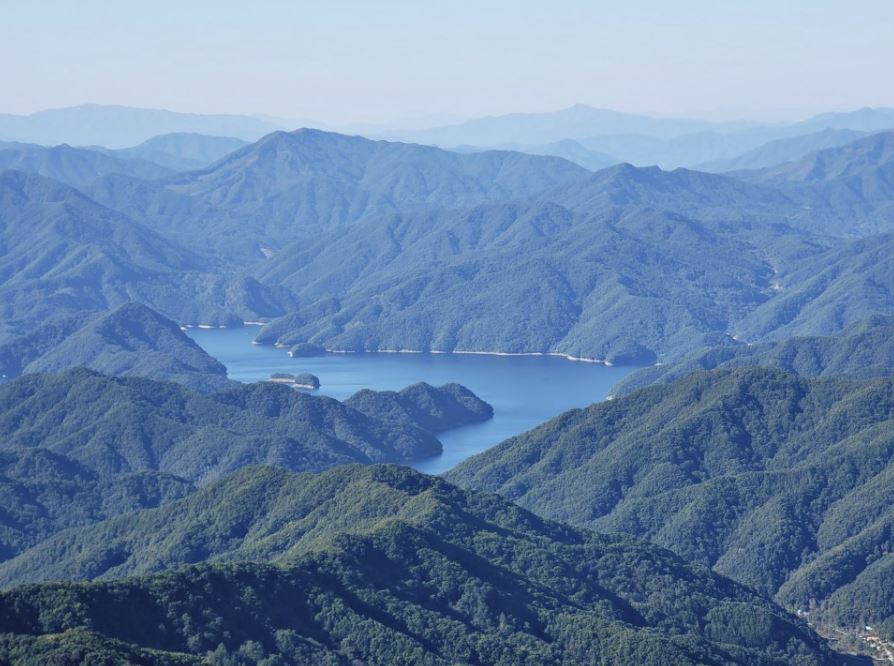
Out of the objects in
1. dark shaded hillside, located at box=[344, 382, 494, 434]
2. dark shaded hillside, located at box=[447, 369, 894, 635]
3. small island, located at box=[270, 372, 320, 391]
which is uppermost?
dark shaded hillside, located at box=[447, 369, 894, 635]

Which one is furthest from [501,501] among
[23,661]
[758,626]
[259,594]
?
[23,661]

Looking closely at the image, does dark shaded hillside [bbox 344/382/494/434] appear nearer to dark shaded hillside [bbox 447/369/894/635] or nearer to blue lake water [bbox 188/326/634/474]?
blue lake water [bbox 188/326/634/474]

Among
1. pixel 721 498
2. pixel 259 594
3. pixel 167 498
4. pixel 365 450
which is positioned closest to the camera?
pixel 259 594

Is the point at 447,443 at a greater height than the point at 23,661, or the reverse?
the point at 23,661

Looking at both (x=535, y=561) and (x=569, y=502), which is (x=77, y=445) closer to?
(x=569, y=502)

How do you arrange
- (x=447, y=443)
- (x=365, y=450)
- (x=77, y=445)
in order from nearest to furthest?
1. (x=77, y=445)
2. (x=365, y=450)
3. (x=447, y=443)

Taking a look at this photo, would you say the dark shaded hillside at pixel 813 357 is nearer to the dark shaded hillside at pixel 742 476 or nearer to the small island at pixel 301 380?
the small island at pixel 301 380

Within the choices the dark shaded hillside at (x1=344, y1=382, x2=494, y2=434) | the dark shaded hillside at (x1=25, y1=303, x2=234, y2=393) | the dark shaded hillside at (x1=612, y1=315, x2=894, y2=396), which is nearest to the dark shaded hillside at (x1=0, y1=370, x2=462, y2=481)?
the dark shaded hillside at (x1=344, y1=382, x2=494, y2=434)

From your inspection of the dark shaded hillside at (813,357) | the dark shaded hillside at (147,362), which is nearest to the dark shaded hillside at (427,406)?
the dark shaded hillside at (813,357)
